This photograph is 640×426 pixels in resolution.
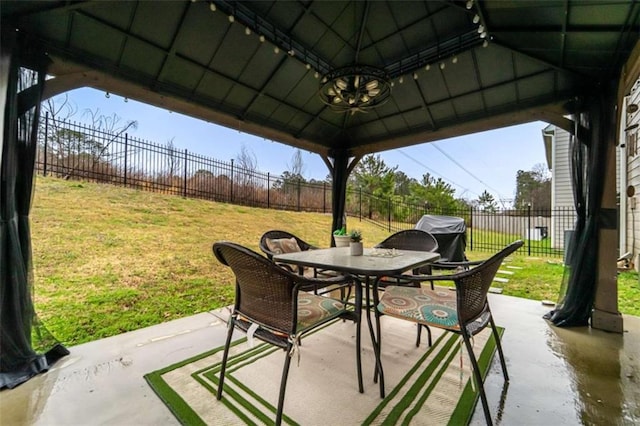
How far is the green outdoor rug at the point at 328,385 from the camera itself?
1500mm

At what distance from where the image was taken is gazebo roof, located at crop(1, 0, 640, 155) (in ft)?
6.72

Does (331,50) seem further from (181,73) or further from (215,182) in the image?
(215,182)

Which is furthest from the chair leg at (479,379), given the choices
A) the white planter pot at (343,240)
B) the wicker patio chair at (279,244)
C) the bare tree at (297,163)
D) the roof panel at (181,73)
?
the bare tree at (297,163)

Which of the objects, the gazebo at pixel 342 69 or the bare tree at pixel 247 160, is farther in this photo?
the bare tree at pixel 247 160

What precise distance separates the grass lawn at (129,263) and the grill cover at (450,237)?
0.87m

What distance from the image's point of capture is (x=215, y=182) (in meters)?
6.60

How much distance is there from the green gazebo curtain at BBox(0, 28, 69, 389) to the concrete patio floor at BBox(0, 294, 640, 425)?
0.19 meters

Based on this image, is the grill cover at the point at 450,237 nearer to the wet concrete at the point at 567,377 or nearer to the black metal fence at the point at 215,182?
the black metal fence at the point at 215,182

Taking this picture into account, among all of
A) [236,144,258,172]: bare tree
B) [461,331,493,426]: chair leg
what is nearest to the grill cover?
[461,331,493,426]: chair leg

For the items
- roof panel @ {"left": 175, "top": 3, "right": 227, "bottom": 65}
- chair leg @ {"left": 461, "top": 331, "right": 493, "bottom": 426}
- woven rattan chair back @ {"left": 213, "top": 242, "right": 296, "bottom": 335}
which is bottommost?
chair leg @ {"left": 461, "top": 331, "right": 493, "bottom": 426}

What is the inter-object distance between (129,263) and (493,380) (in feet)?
15.4

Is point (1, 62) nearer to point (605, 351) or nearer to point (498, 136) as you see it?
point (605, 351)

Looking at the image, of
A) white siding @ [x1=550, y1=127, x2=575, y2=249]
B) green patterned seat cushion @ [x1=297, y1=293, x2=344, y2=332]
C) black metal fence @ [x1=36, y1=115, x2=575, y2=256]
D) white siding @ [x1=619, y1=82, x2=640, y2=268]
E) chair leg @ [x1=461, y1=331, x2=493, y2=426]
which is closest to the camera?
chair leg @ [x1=461, y1=331, x2=493, y2=426]

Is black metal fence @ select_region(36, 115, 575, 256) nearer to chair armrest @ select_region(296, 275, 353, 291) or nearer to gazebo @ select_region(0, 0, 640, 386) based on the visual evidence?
gazebo @ select_region(0, 0, 640, 386)
